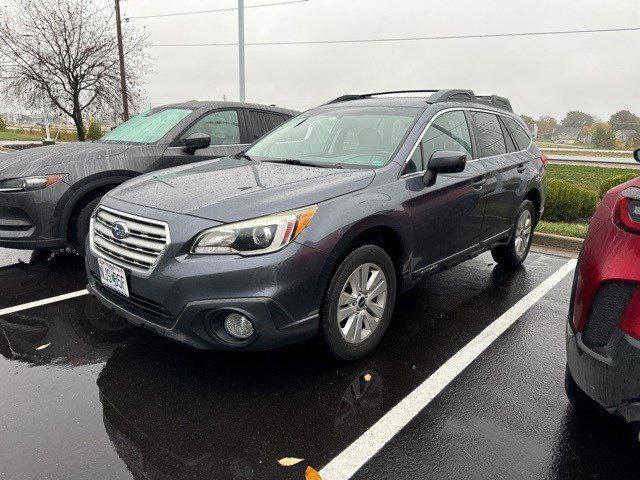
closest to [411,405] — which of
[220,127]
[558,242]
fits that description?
[220,127]

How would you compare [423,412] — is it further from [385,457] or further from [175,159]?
[175,159]

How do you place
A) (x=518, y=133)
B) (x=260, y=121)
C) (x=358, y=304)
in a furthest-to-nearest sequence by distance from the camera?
(x=260, y=121)
(x=518, y=133)
(x=358, y=304)

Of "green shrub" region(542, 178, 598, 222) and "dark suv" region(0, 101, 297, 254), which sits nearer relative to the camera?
"dark suv" region(0, 101, 297, 254)

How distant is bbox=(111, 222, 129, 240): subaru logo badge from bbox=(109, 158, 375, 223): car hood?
0.56 feet

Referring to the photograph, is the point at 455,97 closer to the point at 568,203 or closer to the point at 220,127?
the point at 220,127

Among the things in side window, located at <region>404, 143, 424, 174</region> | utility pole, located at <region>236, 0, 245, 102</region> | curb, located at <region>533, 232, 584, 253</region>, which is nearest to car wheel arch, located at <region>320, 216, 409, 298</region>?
side window, located at <region>404, 143, 424, 174</region>

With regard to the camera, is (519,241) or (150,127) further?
(150,127)

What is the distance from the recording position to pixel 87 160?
470 cm

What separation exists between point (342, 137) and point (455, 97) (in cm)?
119

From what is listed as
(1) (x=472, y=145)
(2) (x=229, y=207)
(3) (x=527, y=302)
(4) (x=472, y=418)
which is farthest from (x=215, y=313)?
(3) (x=527, y=302)

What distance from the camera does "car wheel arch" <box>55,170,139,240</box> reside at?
4500mm

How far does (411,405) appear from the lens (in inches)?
108

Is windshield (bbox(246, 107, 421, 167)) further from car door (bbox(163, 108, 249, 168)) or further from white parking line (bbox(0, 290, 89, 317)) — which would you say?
white parking line (bbox(0, 290, 89, 317))

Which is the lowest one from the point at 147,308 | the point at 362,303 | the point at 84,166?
the point at 362,303
